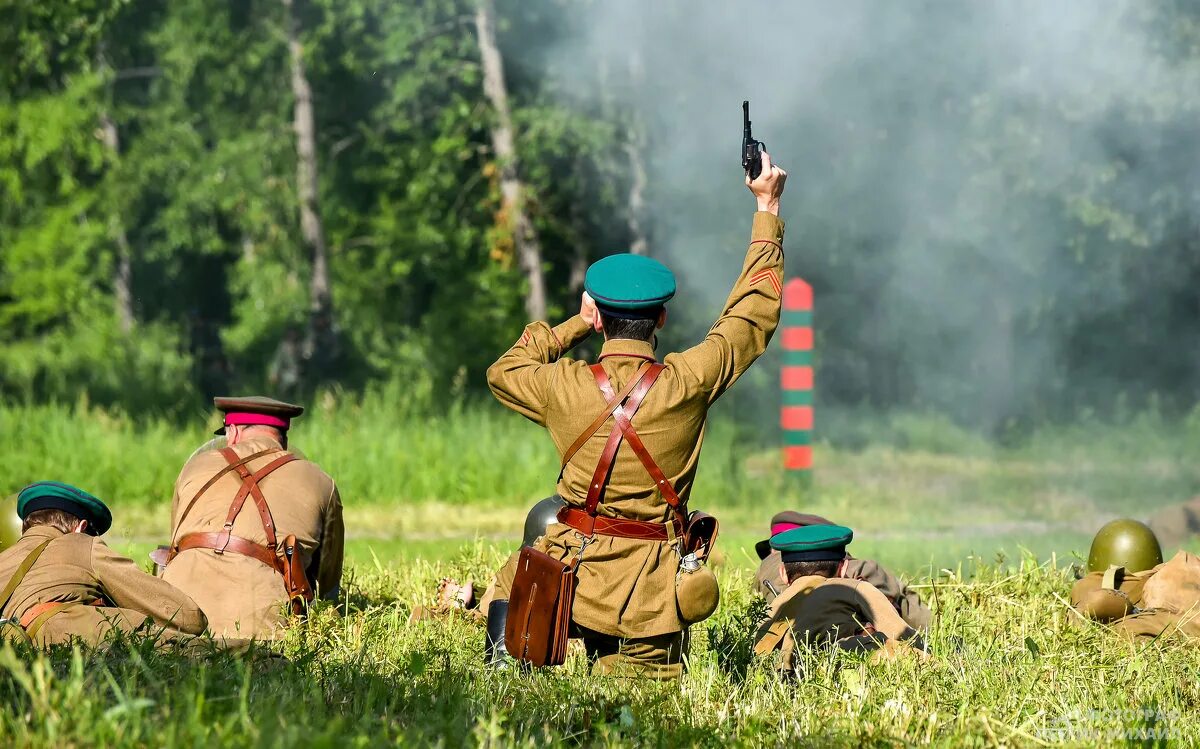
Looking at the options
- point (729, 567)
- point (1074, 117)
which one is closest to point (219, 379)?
point (1074, 117)

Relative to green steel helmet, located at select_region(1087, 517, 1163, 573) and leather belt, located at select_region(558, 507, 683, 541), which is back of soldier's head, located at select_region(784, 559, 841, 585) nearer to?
leather belt, located at select_region(558, 507, 683, 541)

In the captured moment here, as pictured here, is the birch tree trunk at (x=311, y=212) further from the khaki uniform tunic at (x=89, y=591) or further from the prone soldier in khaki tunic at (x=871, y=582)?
the khaki uniform tunic at (x=89, y=591)

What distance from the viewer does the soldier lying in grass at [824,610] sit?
582 cm

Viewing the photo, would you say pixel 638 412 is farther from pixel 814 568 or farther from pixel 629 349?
pixel 814 568

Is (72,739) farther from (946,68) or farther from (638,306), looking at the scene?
(946,68)

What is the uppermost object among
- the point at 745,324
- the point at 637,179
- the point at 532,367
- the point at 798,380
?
the point at 637,179

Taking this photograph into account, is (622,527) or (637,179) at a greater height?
(637,179)

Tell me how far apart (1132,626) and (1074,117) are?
33.4 feet

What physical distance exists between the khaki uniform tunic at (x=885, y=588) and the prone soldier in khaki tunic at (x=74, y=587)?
8.11 feet

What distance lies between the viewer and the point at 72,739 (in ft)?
11.9

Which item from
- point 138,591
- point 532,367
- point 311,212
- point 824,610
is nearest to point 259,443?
point 138,591

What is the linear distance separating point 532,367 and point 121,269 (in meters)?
26.2

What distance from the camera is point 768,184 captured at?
5105 mm

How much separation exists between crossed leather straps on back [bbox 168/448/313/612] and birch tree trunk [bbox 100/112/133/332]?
832 inches
